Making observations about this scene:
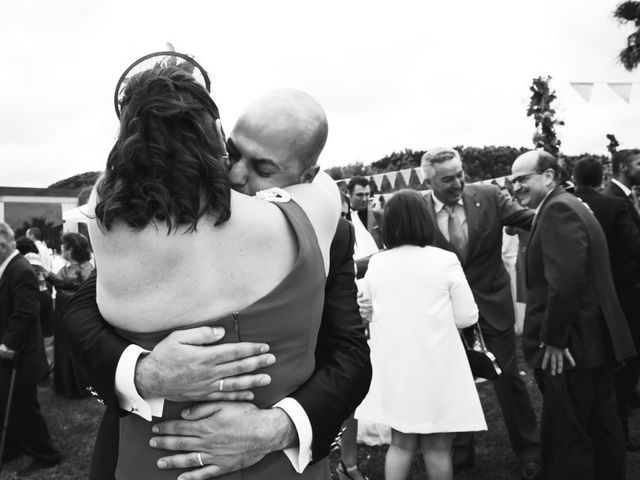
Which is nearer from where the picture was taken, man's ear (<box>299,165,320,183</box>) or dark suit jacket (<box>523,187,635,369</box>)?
man's ear (<box>299,165,320,183</box>)

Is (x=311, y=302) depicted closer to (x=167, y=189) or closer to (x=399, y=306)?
(x=167, y=189)

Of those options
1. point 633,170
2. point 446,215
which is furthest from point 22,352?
point 633,170

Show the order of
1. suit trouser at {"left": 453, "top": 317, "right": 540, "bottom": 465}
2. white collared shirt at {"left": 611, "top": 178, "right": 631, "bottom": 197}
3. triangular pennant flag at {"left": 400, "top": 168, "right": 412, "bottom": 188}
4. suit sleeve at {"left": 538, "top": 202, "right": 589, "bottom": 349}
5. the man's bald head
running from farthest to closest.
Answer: triangular pennant flag at {"left": 400, "top": 168, "right": 412, "bottom": 188} < white collared shirt at {"left": 611, "top": 178, "right": 631, "bottom": 197} < suit trouser at {"left": 453, "top": 317, "right": 540, "bottom": 465} < suit sleeve at {"left": 538, "top": 202, "right": 589, "bottom": 349} < the man's bald head

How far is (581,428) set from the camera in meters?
3.43

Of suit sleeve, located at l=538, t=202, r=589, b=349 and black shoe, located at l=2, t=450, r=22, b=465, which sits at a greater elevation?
suit sleeve, located at l=538, t=202, r=589, b=349

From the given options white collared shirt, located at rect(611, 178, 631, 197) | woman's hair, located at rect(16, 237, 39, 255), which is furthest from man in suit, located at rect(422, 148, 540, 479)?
woman's hair, located at rect(16, 237, 39, 255)

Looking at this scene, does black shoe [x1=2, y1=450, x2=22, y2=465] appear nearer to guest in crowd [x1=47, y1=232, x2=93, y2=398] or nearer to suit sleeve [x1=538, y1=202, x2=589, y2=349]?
guest in crowd [x1=47, y1=232, x2=93, y2=398]

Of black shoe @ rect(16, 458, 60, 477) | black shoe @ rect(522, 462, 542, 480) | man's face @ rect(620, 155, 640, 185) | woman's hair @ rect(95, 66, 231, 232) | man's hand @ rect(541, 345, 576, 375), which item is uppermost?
man's face @ rect(620, 155, 640, 185)

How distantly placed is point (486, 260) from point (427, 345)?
4.56ft

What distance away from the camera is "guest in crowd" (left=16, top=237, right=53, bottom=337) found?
25.5 ft

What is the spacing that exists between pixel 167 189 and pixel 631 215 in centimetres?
472

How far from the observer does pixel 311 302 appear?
1436 mm

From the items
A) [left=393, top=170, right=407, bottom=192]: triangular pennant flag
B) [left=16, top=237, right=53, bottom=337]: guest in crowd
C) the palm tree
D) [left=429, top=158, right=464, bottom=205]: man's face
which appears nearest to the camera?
[left=429, top=158, right=464, bottom=205]: man's face

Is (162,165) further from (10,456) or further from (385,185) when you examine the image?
(385,185)
